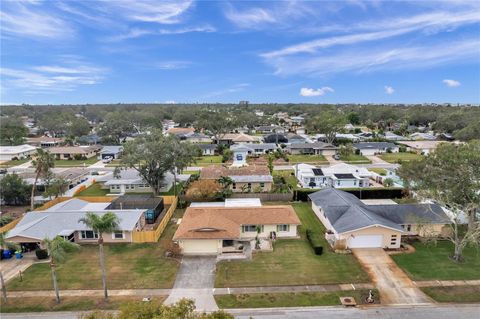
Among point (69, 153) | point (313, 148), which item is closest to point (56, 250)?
point (69, 153)

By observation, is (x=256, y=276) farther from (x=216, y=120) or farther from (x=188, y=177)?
(x=216, y=120)

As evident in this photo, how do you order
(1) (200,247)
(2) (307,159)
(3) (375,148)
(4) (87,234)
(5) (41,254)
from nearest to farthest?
(5) (41,254)
(1) (200,247)
(4) (87,234)
(2) (307,159)
(3) (375,148)

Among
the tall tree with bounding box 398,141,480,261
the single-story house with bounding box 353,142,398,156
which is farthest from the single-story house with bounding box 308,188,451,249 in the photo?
the single-story house with bounding box 353,142,398,156

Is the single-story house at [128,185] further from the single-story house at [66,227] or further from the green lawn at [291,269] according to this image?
the green lawn at [291,269]

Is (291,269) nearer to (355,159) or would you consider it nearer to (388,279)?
(388,279)

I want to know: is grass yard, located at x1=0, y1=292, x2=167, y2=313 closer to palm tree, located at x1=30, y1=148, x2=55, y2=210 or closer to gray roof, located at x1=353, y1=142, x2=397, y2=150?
palm tree, located at x1=30, y1=148, x2=55, y2=210

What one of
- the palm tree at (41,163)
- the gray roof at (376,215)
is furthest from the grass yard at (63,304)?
the palm tree at (41,163)

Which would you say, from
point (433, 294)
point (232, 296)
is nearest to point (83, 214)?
point (232, 296)
